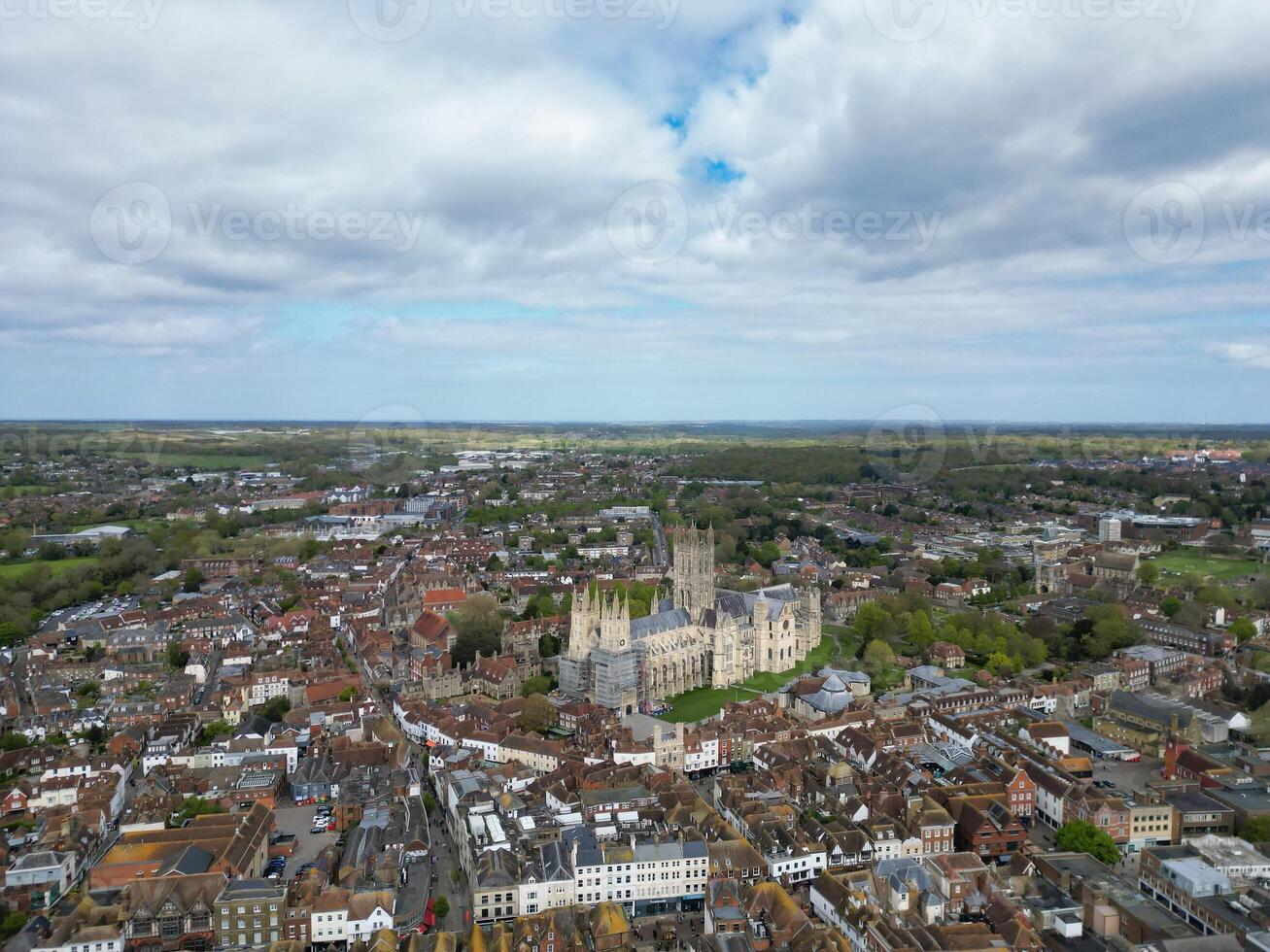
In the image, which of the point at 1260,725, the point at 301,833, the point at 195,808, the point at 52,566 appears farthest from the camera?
the point at 52,566

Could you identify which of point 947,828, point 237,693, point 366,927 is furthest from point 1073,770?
point 237,693

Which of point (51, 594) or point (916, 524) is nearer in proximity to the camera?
point (51, 594)

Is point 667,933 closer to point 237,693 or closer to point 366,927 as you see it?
point 366,927

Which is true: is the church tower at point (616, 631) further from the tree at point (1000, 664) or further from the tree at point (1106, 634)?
the tree at point (1106, 634)

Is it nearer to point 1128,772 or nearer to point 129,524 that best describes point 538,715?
point 1128,772

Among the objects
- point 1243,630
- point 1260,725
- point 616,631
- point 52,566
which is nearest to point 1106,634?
point 1243,630

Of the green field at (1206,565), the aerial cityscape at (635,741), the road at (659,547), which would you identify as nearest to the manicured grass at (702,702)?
the aerial cityscape at (635,741)

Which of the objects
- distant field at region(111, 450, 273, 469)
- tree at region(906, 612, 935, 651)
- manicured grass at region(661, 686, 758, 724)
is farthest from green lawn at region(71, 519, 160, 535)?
tree at region(906, 612, 935, 651)
